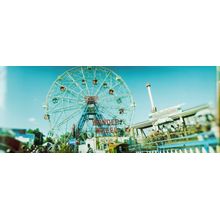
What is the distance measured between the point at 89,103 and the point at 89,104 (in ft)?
0.06

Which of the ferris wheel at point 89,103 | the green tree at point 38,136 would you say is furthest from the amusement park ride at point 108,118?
the green tree at point 38,136

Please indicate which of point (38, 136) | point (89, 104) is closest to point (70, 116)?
point (89, 104)

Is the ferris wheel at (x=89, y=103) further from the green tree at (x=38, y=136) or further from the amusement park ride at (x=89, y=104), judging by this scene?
the green tree at (x=38, y=136)

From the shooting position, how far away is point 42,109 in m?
3.60

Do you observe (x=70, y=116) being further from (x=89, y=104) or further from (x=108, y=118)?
(x=108, y=118)

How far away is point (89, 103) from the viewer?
3900 mm

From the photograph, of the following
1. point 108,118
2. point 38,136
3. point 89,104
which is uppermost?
point 89,104

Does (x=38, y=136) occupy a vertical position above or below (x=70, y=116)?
below

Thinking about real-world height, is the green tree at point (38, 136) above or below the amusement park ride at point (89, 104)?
below

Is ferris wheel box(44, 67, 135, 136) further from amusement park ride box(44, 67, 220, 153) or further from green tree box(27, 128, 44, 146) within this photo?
green tree box(27, 128, 44, 146)

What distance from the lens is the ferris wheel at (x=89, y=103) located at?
370 cm

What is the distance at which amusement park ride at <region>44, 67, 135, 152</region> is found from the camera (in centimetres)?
369
